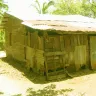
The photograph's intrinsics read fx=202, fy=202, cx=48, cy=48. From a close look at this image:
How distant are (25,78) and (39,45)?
216 cm

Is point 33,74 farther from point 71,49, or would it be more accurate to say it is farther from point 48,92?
point 48,92

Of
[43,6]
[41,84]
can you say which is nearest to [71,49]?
[41,84]

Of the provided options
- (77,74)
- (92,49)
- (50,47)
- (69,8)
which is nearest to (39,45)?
(50,47)

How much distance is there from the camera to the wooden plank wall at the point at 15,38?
15.0 meters

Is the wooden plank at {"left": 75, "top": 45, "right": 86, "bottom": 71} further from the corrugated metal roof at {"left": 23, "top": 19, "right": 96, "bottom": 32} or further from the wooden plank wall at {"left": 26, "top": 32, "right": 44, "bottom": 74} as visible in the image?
the wooden plank wall at {"left": 26, "top": 32, "right": 44, "bottom": 74}

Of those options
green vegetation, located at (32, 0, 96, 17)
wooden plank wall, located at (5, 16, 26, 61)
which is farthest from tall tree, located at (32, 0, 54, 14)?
Answer: wooden plank wall, located at (5, 16, 26, 61)

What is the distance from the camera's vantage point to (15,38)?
650 inches

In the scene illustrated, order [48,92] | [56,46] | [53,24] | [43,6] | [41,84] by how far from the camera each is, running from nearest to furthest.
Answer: [48,92] → [41,84] → [56,46] → [53,24] → [43,6]

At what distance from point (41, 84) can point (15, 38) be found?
6.70 m

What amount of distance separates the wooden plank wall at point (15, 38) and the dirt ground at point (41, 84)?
1.99 metres

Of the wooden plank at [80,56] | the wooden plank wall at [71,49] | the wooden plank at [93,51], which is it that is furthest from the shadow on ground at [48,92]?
the wooden plank at [93,51]

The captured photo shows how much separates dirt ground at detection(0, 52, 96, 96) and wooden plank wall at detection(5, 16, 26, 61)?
1986 millimetres

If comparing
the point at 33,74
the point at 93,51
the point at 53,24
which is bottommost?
the point at 33,74

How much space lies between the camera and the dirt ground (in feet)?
31.4
